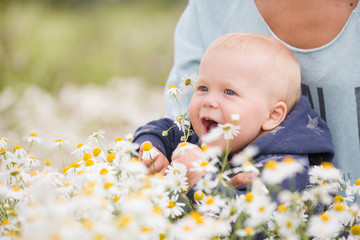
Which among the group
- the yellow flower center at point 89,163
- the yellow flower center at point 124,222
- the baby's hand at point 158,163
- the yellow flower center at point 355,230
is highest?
the yellow flower center at point 124,222

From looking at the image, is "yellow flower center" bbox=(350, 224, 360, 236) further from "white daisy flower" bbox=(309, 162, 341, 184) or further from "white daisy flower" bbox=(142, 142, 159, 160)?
"white daisy flower" bbox=(142, 142, 159, 160)

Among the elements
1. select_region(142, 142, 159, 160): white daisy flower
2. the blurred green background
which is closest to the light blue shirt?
select_region(142, 142, 159, 160): white daisy flower

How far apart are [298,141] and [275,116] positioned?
0.14 meters

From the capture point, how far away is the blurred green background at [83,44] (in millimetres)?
4730

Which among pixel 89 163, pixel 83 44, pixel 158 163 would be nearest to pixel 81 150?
pixel 89 163

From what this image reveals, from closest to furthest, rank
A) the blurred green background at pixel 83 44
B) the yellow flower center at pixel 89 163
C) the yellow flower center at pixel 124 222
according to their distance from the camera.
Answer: the yellow flower center at pixel 124 222 → the yellow flower center at pixel 89 163 → the blurred green background at pixel 83 44

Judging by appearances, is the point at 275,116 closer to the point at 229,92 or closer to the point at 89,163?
the point at 229,92

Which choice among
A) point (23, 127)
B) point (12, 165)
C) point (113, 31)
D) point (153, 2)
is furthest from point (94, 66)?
point (12, 165)

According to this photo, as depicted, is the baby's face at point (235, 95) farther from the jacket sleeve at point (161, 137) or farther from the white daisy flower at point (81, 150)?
the white daisy flower at point (81, 150)

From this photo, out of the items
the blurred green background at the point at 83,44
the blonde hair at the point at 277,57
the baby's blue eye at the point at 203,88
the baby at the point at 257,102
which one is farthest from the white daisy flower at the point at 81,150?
the blurred green background at the point at 83,44

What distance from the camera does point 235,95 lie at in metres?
1.79

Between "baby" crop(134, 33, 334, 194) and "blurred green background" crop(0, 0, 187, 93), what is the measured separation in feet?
9.58

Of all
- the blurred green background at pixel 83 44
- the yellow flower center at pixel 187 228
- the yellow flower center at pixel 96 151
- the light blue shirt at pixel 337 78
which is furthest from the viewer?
the blurred green background at pixel 83 44

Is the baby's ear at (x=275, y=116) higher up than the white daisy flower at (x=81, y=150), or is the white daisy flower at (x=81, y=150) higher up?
the white daisy flower at (x=81, y=150)
